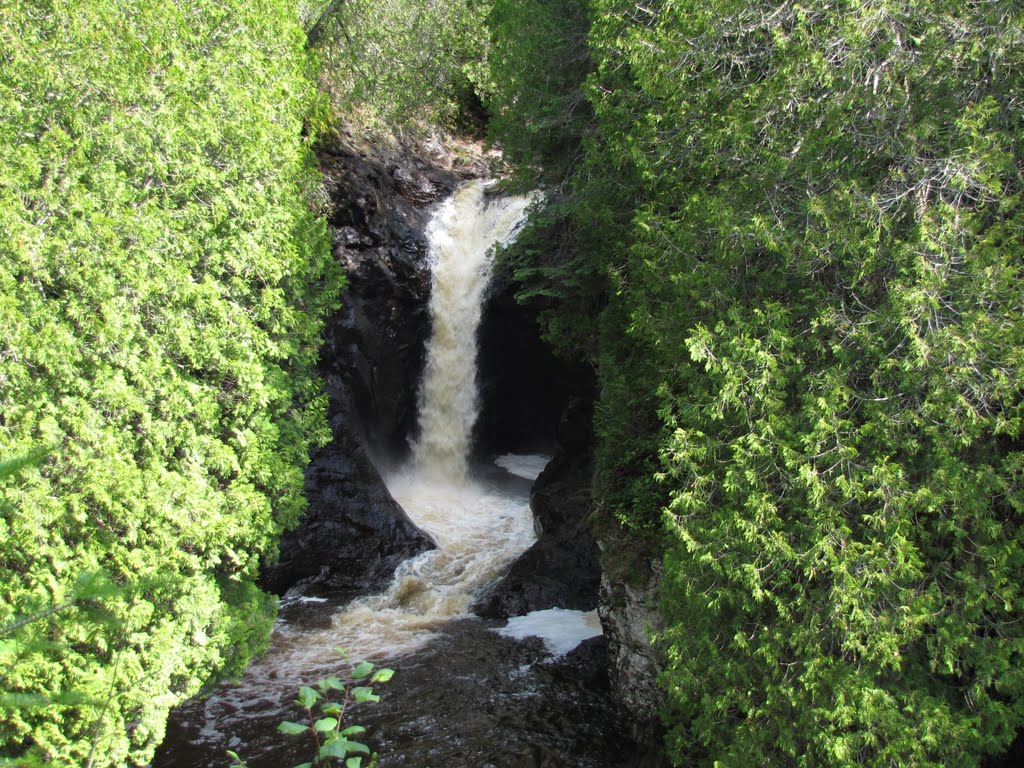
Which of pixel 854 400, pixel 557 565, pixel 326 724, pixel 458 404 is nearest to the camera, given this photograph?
pixel 326 724

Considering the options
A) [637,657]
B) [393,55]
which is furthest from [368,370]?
[637,657]

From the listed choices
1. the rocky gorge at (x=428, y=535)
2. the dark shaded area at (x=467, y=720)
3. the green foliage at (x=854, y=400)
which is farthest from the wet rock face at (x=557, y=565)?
the green foliage at (x=854, y=400)

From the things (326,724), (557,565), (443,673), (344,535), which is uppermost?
(326,724)

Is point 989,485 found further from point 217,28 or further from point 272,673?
point 217,28

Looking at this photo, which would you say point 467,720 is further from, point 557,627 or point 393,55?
point 393,55

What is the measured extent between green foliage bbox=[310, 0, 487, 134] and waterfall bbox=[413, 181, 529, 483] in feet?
10.1

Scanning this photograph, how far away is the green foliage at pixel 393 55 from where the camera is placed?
49.2 feet

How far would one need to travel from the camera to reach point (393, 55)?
614 inches

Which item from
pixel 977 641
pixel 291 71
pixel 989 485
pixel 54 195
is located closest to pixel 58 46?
pixel 54 195

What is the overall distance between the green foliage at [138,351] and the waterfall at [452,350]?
320 inches

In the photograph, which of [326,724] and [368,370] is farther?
[368,370]

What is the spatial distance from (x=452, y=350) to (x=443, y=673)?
352 inches

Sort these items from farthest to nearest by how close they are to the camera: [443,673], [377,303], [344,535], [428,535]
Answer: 1. [377,303]
2. [428,535]
3. [344,535]
4. [443,673]

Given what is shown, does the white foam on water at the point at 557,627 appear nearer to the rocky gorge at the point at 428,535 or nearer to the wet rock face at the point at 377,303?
the rocky gorge at the point at 428,535
